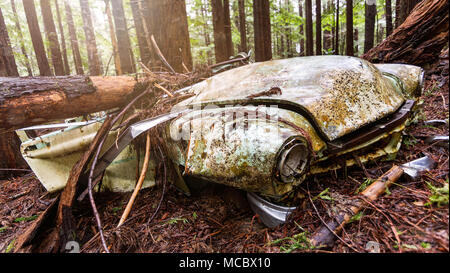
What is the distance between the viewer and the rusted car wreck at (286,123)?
131cm

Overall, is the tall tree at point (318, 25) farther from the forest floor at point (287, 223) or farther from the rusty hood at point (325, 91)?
the rusty hood at point (325, 91)

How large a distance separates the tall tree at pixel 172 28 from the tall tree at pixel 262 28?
2.67 m

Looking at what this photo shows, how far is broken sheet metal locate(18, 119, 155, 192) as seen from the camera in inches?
93.3

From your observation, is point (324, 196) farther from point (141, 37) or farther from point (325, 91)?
point (141, 37)

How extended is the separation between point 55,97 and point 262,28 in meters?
5.40

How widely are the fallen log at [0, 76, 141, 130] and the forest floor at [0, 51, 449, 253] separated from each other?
1001 mm

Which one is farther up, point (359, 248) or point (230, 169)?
point (230, 169)

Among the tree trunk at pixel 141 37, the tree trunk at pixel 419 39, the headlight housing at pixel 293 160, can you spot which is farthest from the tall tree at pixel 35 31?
the tree trunk at pixel 419 39

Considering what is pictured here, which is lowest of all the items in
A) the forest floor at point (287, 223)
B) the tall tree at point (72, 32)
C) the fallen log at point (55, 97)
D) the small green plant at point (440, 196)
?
the forest floor at point (287, 223)

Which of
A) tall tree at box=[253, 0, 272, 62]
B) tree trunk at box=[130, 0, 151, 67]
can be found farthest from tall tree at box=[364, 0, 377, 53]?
tree trunk at box=[130, 0, 151, 67]
